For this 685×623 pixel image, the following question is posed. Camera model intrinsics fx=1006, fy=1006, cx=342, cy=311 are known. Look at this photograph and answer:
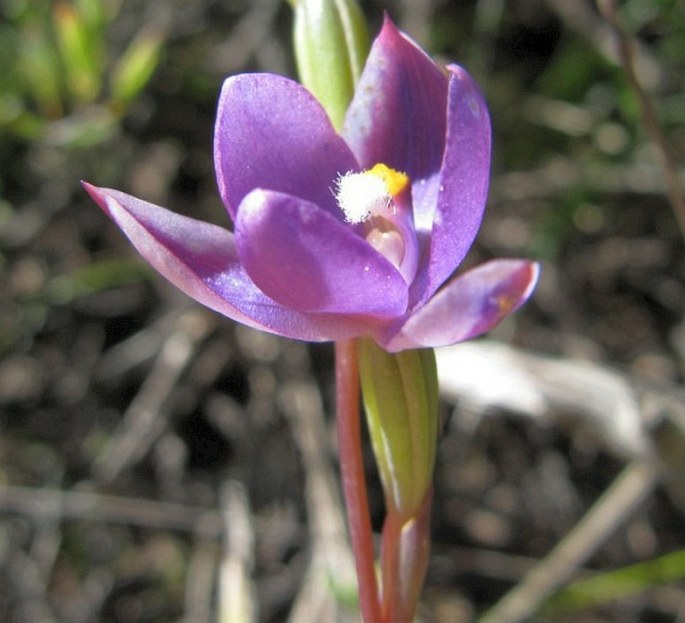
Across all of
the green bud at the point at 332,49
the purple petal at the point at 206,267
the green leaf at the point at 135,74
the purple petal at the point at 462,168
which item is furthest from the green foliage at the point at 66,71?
the purple petal at the point at 462,168

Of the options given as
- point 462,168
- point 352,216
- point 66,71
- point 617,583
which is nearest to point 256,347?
point 66,71

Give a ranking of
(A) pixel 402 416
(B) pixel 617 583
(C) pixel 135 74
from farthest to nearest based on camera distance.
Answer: (C) pixel 135 74 < (B) pixel 617 583 < (A) pixel 402 416

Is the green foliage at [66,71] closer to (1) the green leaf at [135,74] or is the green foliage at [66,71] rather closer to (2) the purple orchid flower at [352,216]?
(1) the green leaf at [135,74]

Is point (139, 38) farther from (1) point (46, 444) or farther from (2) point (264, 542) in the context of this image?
(2) point (264, 542)

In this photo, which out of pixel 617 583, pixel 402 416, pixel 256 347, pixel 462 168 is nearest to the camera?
pixel 462 168

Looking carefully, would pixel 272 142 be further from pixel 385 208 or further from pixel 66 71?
pixel 66 71

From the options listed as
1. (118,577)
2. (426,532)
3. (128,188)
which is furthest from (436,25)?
(426,532)

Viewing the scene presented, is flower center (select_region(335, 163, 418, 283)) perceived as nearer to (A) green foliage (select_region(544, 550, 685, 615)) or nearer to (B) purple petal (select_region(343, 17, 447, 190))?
(B) purple petal (select_region(343, 17, 447, 190))

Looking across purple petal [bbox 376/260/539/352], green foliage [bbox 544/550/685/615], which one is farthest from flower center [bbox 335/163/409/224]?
green foliage [bbox 544/550/685/615]
